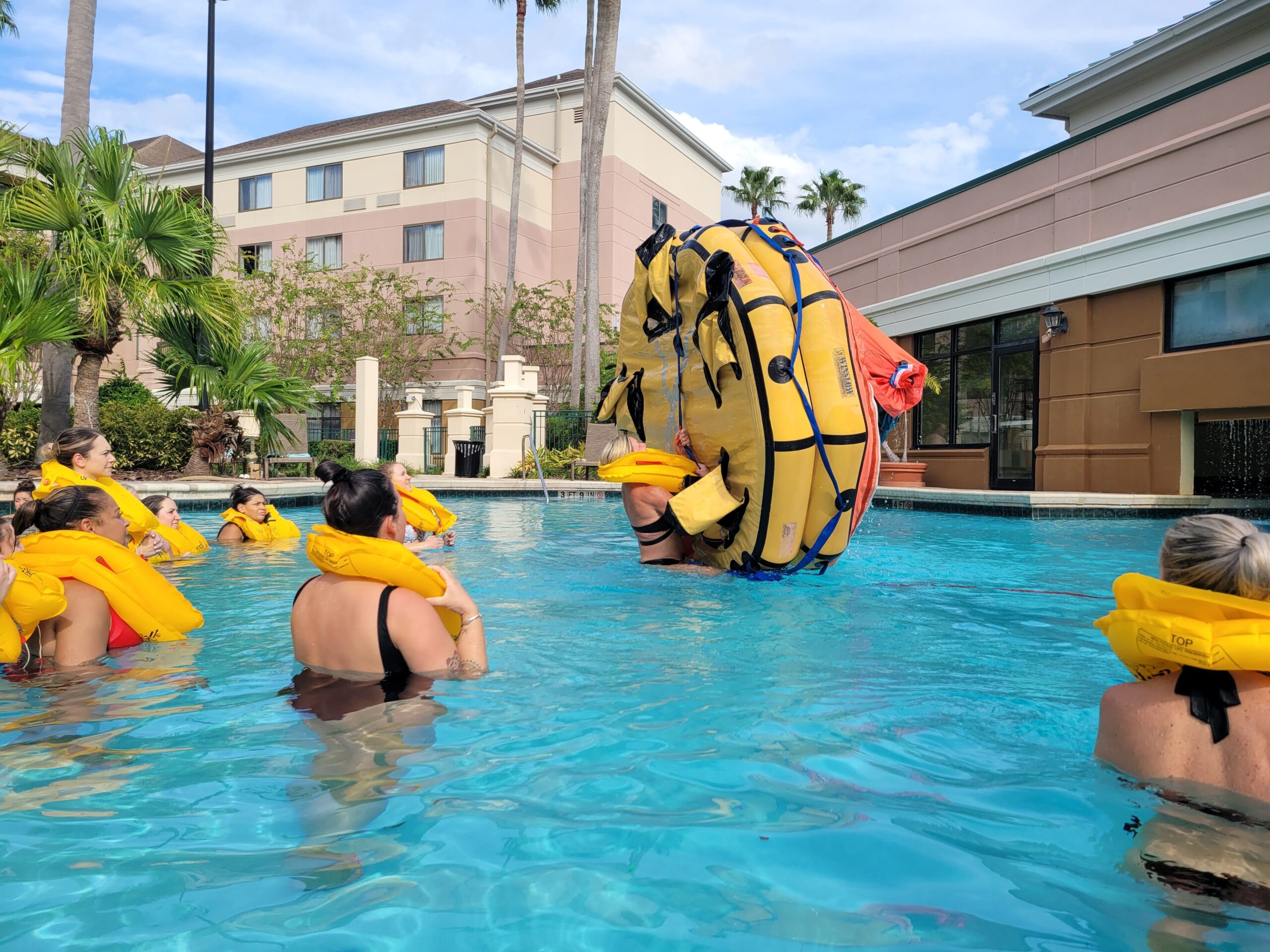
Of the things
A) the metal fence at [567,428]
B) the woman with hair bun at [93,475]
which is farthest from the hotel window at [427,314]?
the woman with hair bun at [93,475]

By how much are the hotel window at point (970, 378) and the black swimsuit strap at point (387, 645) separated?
16.4 metres

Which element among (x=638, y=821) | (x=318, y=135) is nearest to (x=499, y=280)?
(x=318, y=135)

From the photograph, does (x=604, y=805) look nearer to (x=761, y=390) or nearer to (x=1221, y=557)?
(x=1221, y=557)

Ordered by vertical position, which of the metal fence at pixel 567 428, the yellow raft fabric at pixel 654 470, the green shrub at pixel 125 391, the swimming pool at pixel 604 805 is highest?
the green shrub at pixel 125 391

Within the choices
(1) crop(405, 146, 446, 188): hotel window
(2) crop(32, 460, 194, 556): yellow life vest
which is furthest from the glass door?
(1) crop(405, 146, 446, 188): hotel window

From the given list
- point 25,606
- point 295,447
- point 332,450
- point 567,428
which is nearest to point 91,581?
point 25,606

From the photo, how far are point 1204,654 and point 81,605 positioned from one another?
14.3 ft

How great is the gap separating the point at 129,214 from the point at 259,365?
301 cm

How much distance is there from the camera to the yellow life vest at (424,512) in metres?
8.91

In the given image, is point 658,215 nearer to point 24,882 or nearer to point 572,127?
point 572,127

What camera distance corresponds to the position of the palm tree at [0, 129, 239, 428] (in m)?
13.0

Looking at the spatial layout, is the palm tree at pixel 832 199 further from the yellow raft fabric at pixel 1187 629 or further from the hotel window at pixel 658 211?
the yellow raft fabric at pixel 1187 629

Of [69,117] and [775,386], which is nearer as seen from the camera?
[775,386]

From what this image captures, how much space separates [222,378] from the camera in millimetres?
15164
